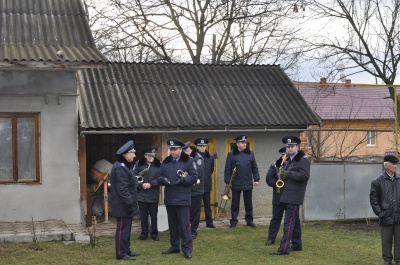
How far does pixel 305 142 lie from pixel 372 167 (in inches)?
79.5

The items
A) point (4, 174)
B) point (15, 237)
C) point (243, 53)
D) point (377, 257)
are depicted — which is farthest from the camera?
point (243, 53)

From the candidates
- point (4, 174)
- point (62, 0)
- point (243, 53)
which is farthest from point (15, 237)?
point (243, 53)

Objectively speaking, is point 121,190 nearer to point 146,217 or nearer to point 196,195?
point 146,217

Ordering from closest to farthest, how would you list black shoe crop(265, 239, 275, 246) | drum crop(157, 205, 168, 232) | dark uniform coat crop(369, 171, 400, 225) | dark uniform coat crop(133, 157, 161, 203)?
dark uniform coat crop(369, 171, 400, 225), black shoe crop(265, 239, 275, 246), dark uniform coat crop(133, 157, 161, 203), drum crop(157, 205, 168, 232)

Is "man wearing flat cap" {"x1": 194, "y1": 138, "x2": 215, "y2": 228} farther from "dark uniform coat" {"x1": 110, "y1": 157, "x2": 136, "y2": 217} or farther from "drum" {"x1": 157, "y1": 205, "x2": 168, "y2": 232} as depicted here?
"dark uniform coat" {"x1": 110, "y1": 157, "x2": 136, "y2": 217}

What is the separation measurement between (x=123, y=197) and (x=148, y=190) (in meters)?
2.21

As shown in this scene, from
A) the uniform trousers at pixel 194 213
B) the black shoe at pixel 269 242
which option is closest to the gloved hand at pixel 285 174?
the black shoe at pixel 269 242

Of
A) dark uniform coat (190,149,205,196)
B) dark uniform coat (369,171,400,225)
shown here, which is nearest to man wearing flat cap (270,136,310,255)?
dark uniform coat (369,171,400,225)

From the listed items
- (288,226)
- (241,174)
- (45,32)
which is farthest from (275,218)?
(45,32)

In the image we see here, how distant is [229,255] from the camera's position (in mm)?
10602

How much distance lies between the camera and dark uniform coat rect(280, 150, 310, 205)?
10.4 metres

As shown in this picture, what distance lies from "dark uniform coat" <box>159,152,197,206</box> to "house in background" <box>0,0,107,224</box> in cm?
314

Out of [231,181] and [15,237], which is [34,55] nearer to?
[15,237]

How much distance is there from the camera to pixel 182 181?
404 inches
